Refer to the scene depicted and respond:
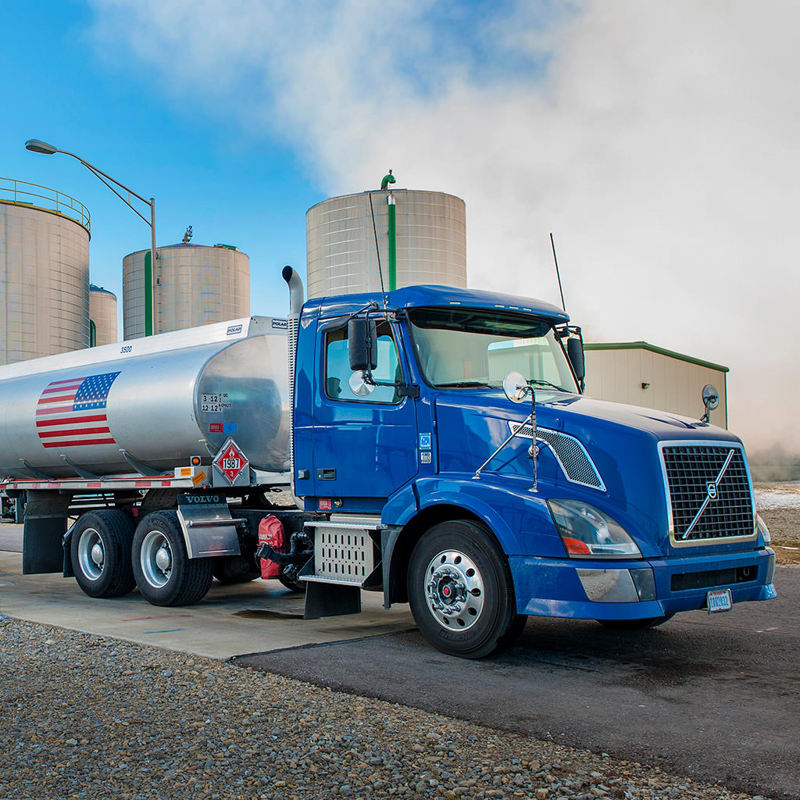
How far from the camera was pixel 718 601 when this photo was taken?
21.7 feet

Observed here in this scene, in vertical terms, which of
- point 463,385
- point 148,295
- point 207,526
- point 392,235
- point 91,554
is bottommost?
point 91,554

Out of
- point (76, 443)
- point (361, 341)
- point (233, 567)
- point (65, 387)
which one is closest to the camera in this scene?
point (361, 341)

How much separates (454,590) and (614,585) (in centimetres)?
131

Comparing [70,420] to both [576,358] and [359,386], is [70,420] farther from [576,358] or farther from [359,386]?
[576,358]

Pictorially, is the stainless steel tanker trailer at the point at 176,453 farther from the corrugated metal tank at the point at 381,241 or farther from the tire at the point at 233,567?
the corrugated metal tank at the point at 381,241

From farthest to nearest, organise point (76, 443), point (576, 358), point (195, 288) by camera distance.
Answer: point (195, 288) < point (76, 443) < point (576, 358)

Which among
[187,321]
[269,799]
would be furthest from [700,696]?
[187,321]

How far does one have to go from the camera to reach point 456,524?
7086mm

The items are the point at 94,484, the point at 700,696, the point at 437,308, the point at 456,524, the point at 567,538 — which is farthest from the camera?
the point at 94,484

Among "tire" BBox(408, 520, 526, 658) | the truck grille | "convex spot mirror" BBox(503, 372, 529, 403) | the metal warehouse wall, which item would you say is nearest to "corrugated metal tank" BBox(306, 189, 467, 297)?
the metal warehouse wall

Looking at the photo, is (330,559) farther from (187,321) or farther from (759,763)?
(187,321)

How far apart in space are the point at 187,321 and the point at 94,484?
669 inches

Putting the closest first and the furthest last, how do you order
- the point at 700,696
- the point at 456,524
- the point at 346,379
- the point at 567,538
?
the point at 700,696, the point at 567,538, the point at 456,524, the point at 346,379

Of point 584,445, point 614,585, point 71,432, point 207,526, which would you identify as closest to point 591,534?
point 614,585
